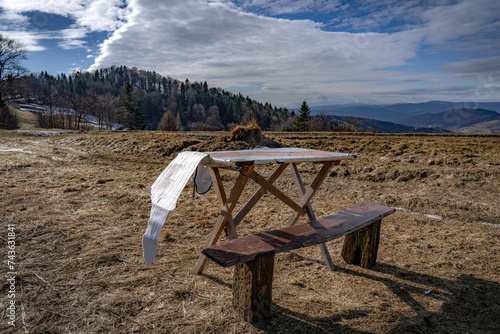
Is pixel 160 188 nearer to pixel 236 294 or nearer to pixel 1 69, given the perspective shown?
pixel 236 294

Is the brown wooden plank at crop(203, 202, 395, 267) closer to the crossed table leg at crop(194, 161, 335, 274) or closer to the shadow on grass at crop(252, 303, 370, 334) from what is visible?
the crossed table leg at crop(194, 161, 335, 274)

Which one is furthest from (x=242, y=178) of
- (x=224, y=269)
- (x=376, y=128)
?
(x=376, y=128)

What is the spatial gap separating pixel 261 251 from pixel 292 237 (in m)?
0.68

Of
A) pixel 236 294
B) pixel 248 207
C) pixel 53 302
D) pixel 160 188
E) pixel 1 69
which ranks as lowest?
pixel 53 302

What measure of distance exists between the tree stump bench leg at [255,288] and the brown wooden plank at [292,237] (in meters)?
0.13

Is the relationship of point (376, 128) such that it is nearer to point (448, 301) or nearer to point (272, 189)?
point (448, 301)

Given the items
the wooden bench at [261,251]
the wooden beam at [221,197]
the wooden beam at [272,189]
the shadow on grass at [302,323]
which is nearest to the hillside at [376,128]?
the wooden beam at [272,189]

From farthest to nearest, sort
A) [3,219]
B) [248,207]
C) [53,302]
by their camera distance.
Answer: [3,219] → [248,207] → [53,302]

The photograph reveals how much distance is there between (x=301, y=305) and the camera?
132 inches

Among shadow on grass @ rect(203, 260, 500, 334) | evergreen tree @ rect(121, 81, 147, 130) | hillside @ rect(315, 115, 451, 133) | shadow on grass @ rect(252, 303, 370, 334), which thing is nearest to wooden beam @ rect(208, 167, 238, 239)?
shadow on grass @ rect(203, 260, 500, 334)

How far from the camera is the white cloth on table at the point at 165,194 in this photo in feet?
8.58

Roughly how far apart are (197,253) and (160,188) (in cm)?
203

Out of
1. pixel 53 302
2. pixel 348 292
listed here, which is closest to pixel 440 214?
pixel 348 292

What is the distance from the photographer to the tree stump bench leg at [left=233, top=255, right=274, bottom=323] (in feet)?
9.47
